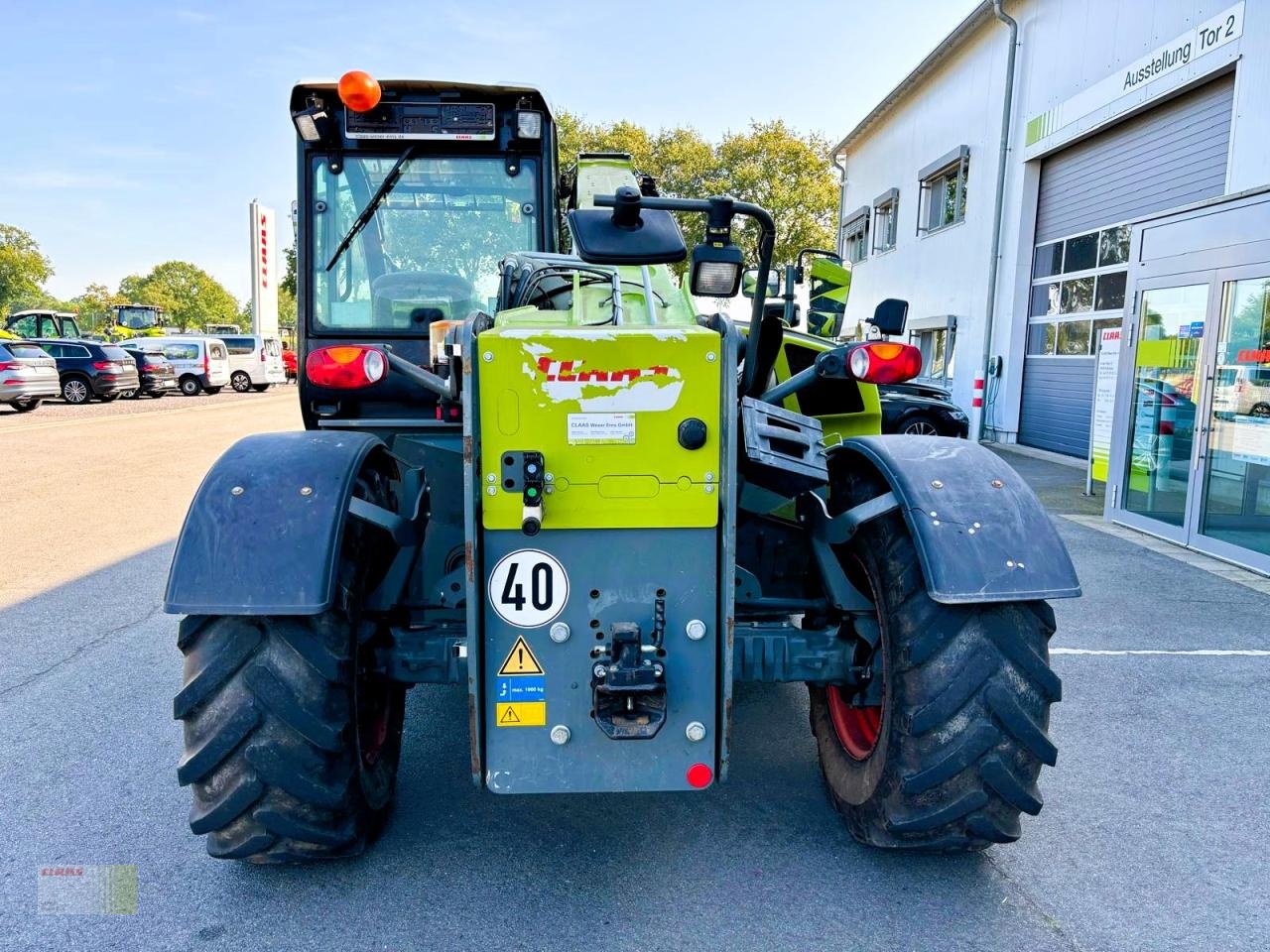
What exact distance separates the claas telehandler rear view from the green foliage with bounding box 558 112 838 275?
30.8 metres

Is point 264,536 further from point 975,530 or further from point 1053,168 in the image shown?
point 1053,168

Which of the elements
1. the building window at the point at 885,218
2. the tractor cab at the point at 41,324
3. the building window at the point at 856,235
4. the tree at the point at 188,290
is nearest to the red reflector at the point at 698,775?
the building window at the point at 885,218

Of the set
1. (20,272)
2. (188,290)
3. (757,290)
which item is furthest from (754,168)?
(188,290)

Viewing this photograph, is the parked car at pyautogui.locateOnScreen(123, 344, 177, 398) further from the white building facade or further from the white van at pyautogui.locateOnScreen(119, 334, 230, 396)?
the white building facade

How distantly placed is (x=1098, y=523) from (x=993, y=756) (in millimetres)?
7158

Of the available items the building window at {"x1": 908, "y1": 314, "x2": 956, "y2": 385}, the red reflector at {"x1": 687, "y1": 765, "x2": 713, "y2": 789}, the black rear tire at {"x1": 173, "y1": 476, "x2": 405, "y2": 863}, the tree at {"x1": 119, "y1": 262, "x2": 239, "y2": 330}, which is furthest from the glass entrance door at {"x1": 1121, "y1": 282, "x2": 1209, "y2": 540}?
the tree at {"x1": 119, "y1": 262, "x2": 239, "y2": 330}

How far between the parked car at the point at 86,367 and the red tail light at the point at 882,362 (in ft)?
79.4

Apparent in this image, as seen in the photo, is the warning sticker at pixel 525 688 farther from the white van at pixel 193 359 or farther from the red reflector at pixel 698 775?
the white van at pixel 193 359

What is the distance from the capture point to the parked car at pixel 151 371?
1010 inches

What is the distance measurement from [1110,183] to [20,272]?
8172cm

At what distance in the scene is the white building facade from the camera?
34.4ft

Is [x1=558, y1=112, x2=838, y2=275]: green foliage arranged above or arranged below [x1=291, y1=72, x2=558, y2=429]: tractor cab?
above

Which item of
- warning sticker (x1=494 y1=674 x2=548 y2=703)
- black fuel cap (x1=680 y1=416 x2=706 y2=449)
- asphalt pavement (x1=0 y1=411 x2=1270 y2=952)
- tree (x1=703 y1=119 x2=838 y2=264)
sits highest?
tree (x1=703 y1=119 x2=838 y2=264)

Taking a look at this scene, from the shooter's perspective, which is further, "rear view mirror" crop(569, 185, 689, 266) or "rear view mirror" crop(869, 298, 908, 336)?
"rear view mirror" crop(869, 298, 908, 336)
